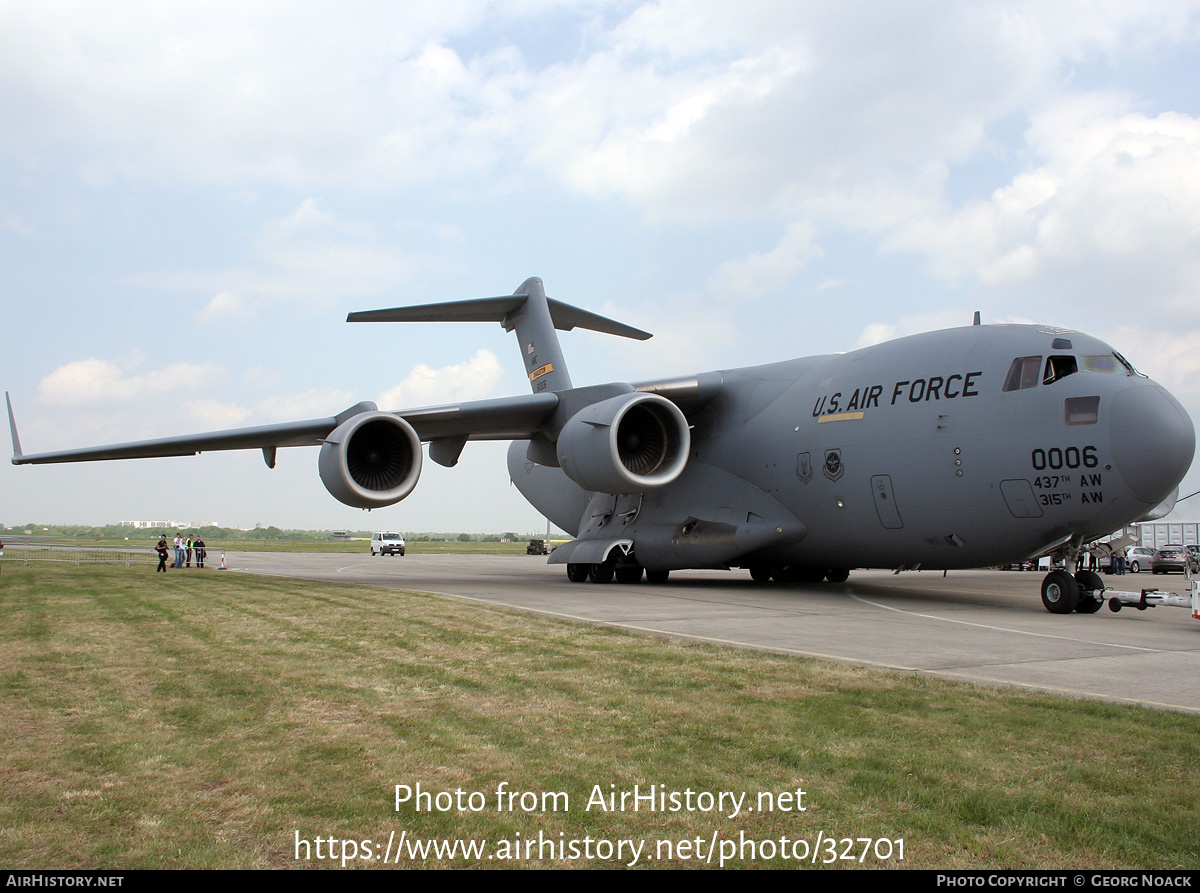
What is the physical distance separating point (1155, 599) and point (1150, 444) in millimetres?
1882

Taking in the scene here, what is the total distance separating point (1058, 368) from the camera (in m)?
11.5

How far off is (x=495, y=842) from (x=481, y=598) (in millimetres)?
9570

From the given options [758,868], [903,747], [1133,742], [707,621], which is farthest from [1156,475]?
[758,868]

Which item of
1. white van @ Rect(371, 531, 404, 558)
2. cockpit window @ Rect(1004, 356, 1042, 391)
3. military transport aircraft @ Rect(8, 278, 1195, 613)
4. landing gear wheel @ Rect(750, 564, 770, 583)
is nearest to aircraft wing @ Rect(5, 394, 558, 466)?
military transport aircraft @ Rect(8, 278, 1195, 613)

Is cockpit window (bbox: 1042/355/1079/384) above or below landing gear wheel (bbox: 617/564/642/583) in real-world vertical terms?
above

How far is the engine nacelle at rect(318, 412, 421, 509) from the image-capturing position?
13.9m

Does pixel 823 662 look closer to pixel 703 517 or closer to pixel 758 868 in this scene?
pixel 758 868

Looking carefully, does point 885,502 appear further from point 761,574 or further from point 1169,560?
point 1169,560

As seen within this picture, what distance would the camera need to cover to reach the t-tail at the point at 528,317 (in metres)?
18.4

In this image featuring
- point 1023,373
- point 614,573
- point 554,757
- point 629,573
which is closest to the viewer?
point 554,757

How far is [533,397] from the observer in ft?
54.6

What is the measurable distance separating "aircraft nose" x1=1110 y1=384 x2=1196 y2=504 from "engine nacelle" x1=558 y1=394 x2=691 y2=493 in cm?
640

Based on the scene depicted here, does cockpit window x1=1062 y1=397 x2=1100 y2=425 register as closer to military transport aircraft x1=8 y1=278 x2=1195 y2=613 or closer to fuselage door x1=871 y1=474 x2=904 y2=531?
military transport aircraft x1=8 y1=278 x2=1195 y2=613

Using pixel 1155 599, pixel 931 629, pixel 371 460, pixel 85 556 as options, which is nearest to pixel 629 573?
pixel 371 460
